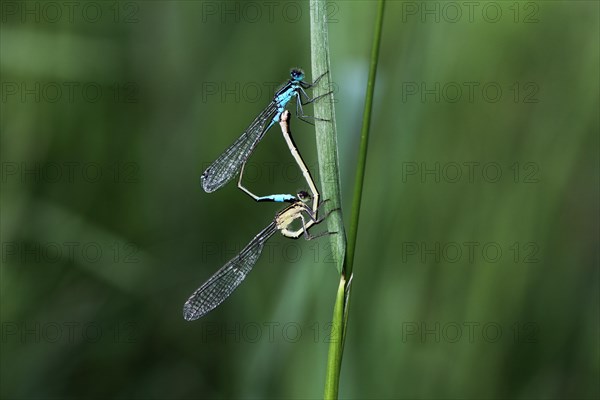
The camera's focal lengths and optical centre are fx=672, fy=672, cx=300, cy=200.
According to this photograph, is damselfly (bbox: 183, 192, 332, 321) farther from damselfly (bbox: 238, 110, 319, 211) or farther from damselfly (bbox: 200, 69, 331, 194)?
damselfly (bbox: 200, 69, 331, 194)

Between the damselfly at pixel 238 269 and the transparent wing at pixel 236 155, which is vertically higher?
the transparent wing at pixel 236 155

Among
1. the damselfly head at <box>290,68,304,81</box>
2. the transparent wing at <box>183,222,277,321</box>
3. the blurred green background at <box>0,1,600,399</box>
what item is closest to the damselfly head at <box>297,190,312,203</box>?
the blurred green background at <box>0,1,600,399</box>

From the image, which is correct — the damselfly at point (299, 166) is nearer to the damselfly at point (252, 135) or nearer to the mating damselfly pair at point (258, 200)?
the mating damselfly pair at point (258, 200)

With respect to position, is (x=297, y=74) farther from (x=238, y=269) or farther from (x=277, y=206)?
(x=277, y=206)

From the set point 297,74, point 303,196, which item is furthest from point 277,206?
point 303,196

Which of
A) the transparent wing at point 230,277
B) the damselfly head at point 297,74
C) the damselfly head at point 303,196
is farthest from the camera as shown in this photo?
the transparent wing at point 230,277

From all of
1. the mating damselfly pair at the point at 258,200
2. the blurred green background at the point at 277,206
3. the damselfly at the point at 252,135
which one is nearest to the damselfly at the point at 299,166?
the mating damselfly pair at the point at 258,200

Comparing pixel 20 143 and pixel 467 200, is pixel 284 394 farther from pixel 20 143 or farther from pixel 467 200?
pixel 20 143
